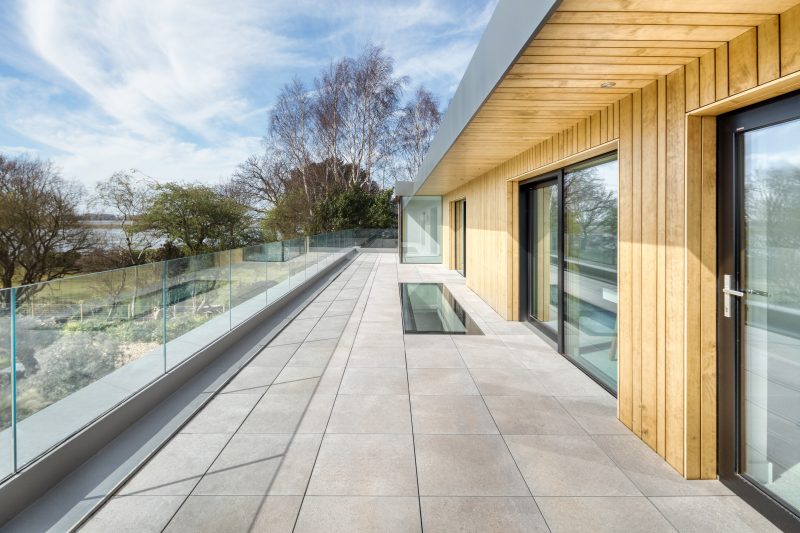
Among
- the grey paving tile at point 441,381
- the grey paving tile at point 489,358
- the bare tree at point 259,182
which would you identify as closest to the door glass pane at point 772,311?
the grey paving tile at point 441,381

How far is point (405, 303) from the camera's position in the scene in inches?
331

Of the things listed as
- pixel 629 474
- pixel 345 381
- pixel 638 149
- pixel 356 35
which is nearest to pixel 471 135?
pixel 638 149

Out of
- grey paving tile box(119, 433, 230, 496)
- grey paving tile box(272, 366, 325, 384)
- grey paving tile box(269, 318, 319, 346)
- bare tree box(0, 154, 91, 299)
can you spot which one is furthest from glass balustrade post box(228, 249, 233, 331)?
bare tree box(0, 154, 91, 299)

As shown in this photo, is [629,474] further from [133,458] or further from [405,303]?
[405,303]

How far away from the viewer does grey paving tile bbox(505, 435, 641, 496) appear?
251cm

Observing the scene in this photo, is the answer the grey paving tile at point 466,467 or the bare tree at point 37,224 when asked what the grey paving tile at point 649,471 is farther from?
the bare tree at point 37,224

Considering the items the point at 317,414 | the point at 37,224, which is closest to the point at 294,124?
the point at 37,224

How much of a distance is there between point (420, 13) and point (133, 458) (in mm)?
29009

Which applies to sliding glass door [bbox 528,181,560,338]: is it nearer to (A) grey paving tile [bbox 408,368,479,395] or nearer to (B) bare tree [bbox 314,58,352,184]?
(A) grey paving tile [bbox 408,368,479,395]

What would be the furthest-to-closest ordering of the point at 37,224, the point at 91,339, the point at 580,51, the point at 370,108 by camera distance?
the point at 370,108 < the point at 37,224 < the point at 91,339 < the point at 580,51

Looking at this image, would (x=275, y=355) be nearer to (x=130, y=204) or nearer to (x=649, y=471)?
(x=649, y=471)

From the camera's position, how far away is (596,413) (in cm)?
348

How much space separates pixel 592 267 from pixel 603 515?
8.22 ft

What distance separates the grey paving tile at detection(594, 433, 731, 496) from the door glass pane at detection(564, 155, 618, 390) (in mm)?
950
